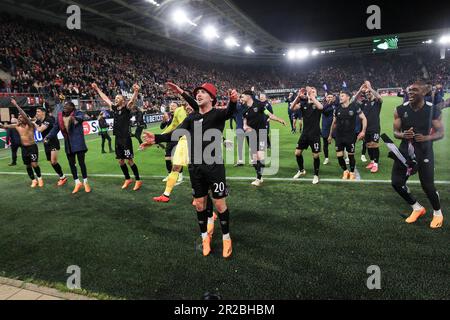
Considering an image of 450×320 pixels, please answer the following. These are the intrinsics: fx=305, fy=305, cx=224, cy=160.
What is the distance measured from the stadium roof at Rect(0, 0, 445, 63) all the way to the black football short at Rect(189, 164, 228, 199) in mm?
29371

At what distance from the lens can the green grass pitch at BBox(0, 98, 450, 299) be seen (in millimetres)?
3531

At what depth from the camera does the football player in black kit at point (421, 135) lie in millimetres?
4555

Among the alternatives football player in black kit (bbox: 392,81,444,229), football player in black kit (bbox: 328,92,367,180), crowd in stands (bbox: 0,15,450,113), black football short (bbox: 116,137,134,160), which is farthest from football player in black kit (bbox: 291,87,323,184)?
crowd in stands (bbox: 0,15,450,113)

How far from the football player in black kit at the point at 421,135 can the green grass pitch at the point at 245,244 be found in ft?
1.90

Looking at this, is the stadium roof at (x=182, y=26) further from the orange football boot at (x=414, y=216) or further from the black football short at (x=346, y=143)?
the orange football boot at (x=414, y=216)

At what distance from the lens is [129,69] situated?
34.2 meters

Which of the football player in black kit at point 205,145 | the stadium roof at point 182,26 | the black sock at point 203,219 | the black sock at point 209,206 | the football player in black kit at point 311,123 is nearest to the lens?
the football player in black kit at point 205,145

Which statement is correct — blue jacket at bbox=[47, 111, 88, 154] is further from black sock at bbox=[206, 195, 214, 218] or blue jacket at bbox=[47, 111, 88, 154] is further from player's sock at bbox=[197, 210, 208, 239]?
player's sock at bbox=[197, 210, 208, 239]

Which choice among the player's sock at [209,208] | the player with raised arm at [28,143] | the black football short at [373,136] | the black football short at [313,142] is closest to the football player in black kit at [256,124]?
the black football short at [313,142]

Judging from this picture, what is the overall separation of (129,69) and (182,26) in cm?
1021

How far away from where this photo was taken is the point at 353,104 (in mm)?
7551

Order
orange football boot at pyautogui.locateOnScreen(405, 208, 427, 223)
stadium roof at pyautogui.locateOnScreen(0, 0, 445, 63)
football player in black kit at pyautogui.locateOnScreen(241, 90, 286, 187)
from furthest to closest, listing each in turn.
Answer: stadium roof at pyautogui.locateOnScreen(0, 0, 445, 63) → football player in black kit at pyautogui.locateOnScreen(241, 90, 286, 187) → orange football boot at pyautogui.locateOnScreen(405, 208, 427, 223)

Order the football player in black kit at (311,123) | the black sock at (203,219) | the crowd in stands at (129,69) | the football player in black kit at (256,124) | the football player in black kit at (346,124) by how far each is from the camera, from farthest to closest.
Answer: the crowd in stands at (129,69) < the football player in black kit at (256,124) < the football player in black kit at (346,124) < the football player in black kit at (311,123) < the black sock at (203,219)

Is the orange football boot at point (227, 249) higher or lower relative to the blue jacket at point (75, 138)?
lower
